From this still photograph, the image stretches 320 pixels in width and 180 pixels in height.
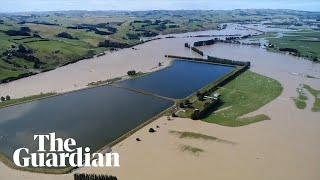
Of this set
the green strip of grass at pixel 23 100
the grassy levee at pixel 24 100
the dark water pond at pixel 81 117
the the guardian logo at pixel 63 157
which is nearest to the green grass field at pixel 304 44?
A: the dark water pond at pixel 81 117

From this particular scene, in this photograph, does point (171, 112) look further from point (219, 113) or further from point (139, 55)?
point (139, 55)

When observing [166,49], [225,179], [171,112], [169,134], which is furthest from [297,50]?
[225,179]

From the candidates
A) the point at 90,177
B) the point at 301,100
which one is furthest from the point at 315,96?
the point at 90,177

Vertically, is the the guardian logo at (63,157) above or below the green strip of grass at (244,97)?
below

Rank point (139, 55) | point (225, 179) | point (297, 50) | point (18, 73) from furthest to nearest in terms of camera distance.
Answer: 1. point (297, 50)
2. point (139, 55)
3. point (18, 73)
4. point (225, 179)

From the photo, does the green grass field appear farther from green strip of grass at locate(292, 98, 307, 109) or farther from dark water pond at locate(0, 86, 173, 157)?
dark water pond at locate(0, 86, 173, 157)

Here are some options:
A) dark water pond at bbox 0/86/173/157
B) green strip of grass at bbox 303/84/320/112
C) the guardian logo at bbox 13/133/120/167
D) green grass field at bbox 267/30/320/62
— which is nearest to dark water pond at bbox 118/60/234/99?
dark water pond at bbox 0/86/173/157

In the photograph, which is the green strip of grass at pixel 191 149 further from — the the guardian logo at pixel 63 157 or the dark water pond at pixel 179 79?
the dark water pond at pixel 179 79
